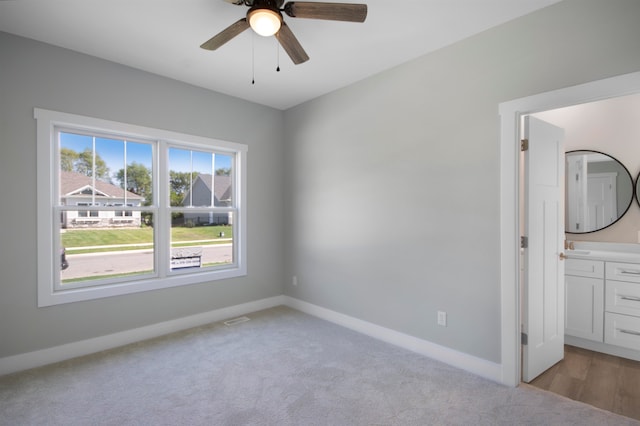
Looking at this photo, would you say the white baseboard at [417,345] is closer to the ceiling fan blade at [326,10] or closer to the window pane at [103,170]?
the window pane at [103,170]

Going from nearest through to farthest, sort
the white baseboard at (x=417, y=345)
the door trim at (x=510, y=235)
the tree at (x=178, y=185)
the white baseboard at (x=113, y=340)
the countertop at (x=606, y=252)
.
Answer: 1. the door trim at (x=510, y=235)
2. the white baseboard at (x=417, y=345)
3. the white baseboard at (x=113, y=340)
4. the countertop at (x=606, y=252)
5. the tree at (x=178, y=185)

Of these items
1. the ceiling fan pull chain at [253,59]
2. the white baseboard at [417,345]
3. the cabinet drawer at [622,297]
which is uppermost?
the ceiling fan pull chain at [253,59]

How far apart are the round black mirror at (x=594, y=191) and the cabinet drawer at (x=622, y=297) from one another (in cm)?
71

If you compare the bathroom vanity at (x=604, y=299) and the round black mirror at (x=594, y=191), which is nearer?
the bathroom vanity at (x=604, y=299)

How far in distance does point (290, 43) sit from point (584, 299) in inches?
143

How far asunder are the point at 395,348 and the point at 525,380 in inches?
42.4

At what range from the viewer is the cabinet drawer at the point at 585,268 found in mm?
3035

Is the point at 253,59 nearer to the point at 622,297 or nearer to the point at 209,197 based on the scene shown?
the point at 209,197

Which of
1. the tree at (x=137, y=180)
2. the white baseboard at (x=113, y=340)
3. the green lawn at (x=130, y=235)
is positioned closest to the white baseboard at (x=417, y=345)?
the white baseboard at (x=113, y=340)

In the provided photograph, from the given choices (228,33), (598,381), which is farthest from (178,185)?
(598,381)

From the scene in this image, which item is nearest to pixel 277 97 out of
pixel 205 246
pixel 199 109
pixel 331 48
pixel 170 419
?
pixel 199 109

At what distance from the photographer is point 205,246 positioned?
398 centimetres

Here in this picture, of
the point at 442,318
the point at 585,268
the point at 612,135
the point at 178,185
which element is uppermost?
the point at 612,135

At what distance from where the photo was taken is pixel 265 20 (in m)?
1.90
